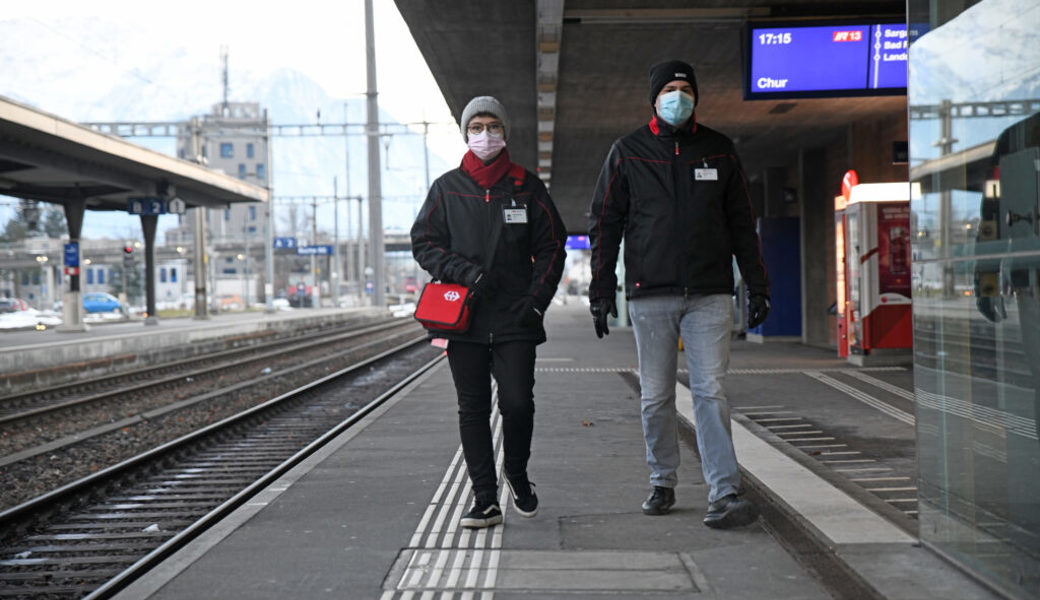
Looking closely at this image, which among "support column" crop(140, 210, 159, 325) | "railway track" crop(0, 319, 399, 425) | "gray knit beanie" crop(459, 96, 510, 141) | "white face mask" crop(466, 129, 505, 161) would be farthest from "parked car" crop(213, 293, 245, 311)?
"white face mask" crop(466, 129, 505, 161)

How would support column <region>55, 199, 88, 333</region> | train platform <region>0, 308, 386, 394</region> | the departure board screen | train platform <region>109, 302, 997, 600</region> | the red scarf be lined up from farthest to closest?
support column <region>55, 199, 88, 333</region> < train platform <region>0, 308, 386, 394</region> < the departure board screen < the red scarf < train platform <region>109, 302, 997, 600</region>

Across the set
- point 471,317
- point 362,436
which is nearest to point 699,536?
point 471,317

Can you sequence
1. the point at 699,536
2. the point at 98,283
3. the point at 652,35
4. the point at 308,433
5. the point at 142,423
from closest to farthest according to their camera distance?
1. the point at 699,536
2. the point at 308,433
3. the point at 142,423
4. the point at 652,35
5. the point at 98,283

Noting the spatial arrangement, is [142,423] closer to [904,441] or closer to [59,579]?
[59,579]

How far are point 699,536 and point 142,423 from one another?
29.6 ft

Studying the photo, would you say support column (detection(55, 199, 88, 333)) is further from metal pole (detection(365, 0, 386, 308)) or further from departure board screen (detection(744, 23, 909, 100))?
departure board screen (detection(744, 23, 909, 100))

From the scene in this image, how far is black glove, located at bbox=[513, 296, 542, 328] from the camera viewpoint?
17.1ft

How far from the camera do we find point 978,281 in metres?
3.93

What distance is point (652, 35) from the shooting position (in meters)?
14.0

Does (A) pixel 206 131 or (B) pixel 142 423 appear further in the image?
(A) pixel 206 131

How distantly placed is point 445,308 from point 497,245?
0.40 metres

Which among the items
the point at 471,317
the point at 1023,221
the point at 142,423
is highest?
the point at 1023,221

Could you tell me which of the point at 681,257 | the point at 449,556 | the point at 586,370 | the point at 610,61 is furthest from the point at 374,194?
the point at 449,556

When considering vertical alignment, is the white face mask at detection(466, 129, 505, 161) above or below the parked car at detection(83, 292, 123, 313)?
above
